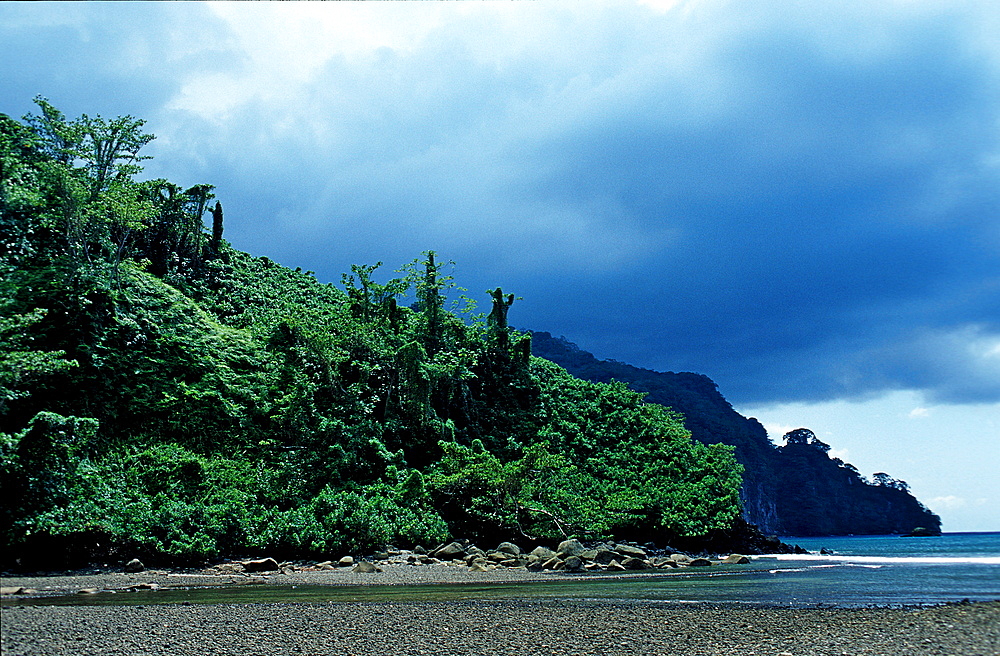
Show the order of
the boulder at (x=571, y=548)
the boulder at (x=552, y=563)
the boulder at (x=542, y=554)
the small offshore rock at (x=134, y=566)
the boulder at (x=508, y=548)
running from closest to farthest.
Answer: the small offshore rock at (x=134, y=566)
the boulder at (x=552, y=563)
the boulder at (x=542, y=554)
the boulder at (x=571, y=548)
the boulder at (x=508, y=548)

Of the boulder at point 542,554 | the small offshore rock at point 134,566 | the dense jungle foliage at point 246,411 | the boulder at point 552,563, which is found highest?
the dense jungle foliage at point 246,411

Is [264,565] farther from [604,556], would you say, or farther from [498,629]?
[498,629]

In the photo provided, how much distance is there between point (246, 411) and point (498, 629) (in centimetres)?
2496

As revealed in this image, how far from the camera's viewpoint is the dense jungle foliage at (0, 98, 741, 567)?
2241 cm

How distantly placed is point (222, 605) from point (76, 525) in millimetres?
10094

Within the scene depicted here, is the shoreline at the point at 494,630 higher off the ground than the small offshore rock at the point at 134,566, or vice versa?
the shoreline at the point at 494,630

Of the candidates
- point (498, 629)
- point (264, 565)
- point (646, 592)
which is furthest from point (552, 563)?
point (498, 629)

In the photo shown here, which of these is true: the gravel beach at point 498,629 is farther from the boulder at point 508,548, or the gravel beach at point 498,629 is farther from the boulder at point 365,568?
the boulder at point 508,548

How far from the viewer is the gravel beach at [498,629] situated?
955 centimetres

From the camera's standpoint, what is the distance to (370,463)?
1319 inches

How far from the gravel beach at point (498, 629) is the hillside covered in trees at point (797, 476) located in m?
135

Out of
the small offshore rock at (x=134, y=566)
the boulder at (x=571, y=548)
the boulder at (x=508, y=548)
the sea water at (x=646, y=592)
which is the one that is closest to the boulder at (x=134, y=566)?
the small offshore rock at (x=134, y=566)

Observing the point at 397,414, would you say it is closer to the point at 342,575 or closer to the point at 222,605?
the point at 342,575

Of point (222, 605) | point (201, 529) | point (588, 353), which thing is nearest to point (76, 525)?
point (201, 529)
